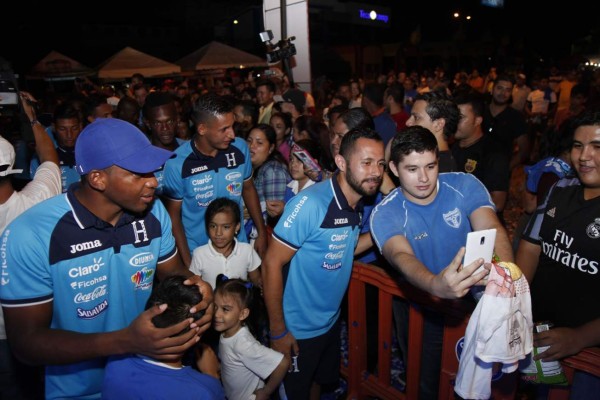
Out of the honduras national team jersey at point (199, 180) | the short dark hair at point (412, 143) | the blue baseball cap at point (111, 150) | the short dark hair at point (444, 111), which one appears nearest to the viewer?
the blue baseball cap at point (111, 150)

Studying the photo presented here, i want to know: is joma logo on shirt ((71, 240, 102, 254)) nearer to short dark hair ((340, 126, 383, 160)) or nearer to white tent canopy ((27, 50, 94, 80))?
short dark hair ((340, 126, 383, 160))

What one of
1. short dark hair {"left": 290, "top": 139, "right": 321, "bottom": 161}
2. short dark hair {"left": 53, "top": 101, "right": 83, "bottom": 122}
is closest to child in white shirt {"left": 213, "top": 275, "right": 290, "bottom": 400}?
Result: short dark hair {"left": 290, "top": 139, "right": 321, "bottom": 161}

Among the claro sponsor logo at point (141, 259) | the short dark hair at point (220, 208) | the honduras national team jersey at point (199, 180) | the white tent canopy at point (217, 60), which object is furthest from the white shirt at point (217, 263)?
the white tent canopy at point (217, 60)

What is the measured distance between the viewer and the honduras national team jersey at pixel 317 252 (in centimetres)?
296

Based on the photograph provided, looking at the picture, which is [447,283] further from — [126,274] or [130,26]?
[130,26]

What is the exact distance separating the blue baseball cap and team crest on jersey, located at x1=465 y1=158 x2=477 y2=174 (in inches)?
148

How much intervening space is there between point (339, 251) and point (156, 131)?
2886 mm

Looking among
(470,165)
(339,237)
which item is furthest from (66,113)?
(470,165)

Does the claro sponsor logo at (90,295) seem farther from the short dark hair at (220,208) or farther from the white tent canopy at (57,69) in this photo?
the white tent canopy at (57,69)

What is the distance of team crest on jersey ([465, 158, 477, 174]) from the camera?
4891 mm

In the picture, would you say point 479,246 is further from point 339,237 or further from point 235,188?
point 235,188

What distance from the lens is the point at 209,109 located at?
4.18m

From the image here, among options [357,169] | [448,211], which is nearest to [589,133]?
[448,211]

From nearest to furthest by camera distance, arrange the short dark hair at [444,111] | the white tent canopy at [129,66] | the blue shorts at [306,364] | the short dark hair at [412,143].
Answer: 1. the short dark hair at [412,143]
2. the blue shorts at [306,364]
3. the short dark hair at [444,111]
4. the white tent canopy at [129,66]
